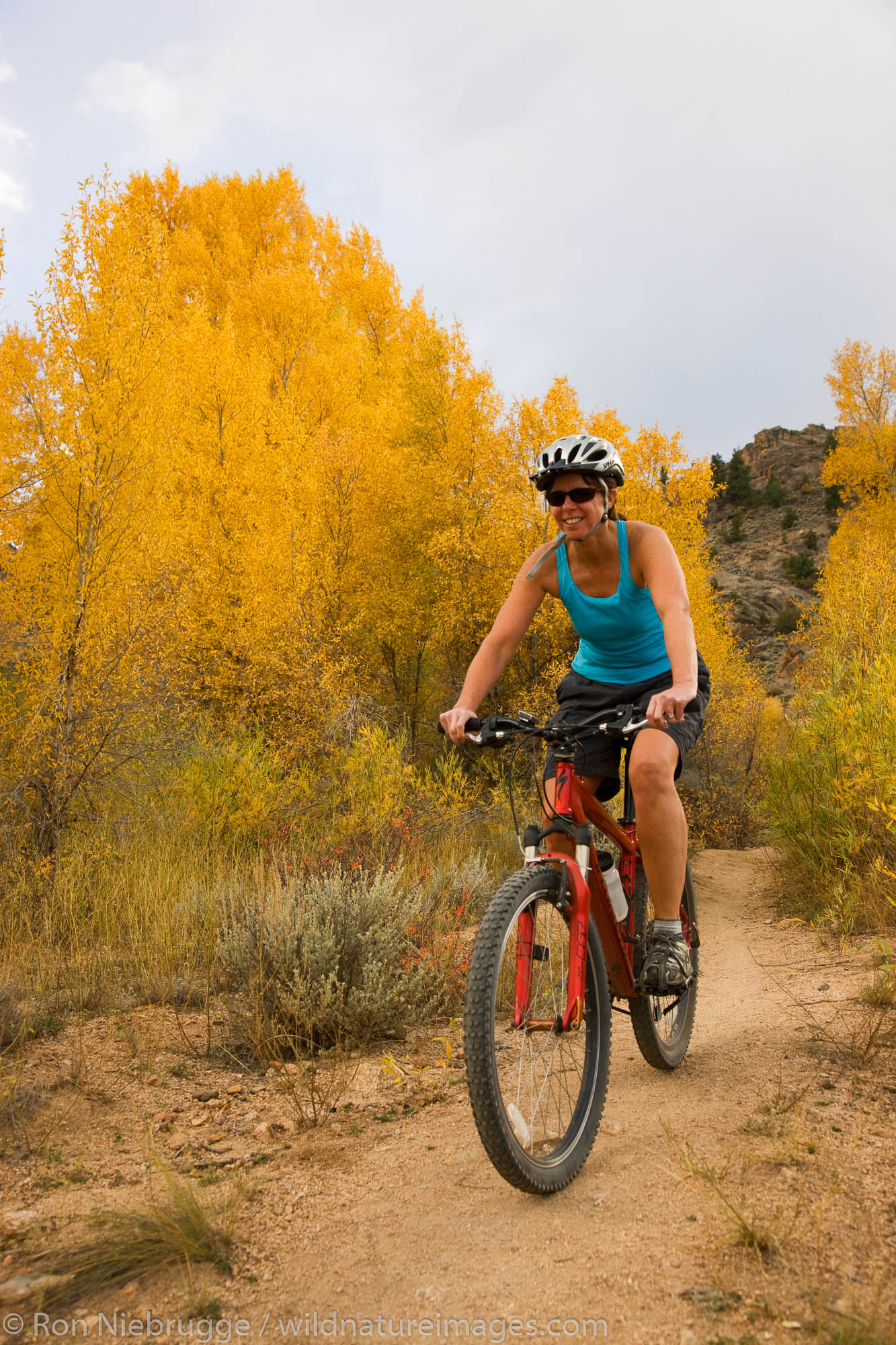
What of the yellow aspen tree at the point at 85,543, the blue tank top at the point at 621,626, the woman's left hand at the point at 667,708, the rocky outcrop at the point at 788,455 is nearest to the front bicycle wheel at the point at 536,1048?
the woman's left hand at the point at 667,708

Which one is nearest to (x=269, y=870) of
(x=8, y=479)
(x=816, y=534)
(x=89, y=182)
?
(x=8, y=479)

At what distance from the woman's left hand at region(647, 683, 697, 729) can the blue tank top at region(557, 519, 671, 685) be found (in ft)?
2.04

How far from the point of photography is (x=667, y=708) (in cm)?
203

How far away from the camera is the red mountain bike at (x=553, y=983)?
192 cm

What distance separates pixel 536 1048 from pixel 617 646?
4.24 ft

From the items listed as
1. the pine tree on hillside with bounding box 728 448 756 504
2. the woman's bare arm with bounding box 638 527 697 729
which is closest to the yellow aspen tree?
the woman's bare arm with bounding box 638 527 697 729

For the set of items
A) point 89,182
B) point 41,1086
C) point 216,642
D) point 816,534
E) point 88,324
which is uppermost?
point 816,534

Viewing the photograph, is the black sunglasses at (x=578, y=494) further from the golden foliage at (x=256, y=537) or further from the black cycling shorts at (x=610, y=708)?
the golden foliage at (x=256, y=537)

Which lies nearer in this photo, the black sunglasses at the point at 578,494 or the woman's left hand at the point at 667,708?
the woman's left hand at the point at 667,708

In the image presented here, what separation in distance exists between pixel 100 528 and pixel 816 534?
42874mm

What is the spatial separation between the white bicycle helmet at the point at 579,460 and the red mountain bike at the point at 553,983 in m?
0.78

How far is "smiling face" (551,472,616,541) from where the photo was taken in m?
2.59

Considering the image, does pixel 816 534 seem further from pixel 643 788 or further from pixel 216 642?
pixel 643 788

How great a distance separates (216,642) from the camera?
31.0 ft
